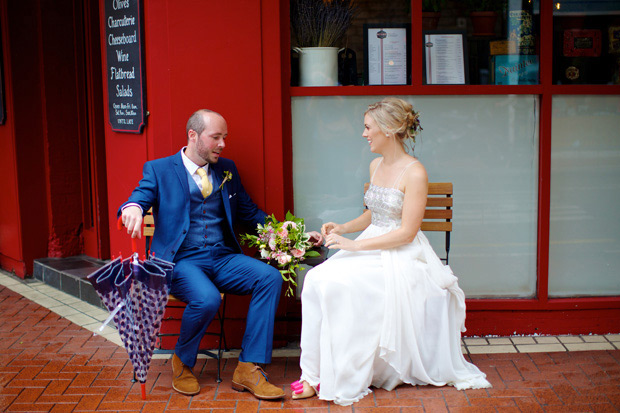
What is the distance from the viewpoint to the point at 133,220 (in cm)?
387

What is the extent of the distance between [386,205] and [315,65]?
130 centimetres

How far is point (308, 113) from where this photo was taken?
493 centimetres

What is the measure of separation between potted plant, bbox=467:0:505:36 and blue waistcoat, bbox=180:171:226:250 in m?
2.29

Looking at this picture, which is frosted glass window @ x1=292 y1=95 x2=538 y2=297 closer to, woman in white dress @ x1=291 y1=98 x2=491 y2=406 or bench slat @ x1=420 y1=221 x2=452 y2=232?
bench slat @ x1=420 y1=221 x2=452 y2=232

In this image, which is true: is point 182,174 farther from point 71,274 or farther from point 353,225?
point 71,274

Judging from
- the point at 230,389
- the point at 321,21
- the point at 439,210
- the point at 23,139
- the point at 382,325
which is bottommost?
the point at 230,389

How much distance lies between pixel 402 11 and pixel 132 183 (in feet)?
7.96

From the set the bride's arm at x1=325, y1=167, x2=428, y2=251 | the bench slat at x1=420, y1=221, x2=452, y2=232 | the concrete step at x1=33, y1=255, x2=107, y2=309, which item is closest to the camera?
the bride's arm at x1=325, y1=167, x2=428, y2=251

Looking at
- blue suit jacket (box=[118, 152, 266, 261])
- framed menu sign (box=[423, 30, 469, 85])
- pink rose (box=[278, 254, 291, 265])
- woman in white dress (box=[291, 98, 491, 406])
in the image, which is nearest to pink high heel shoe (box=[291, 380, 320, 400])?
woman in white dress (box=[291, 98, 491, 406])

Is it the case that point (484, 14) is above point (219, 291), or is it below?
above

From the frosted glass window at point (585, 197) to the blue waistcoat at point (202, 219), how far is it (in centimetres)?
249

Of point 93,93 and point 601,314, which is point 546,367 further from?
point 93,93

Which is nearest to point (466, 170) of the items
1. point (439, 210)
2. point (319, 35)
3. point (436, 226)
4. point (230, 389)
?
point (439, 210)

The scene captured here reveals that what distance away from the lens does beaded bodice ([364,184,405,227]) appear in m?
4.24
